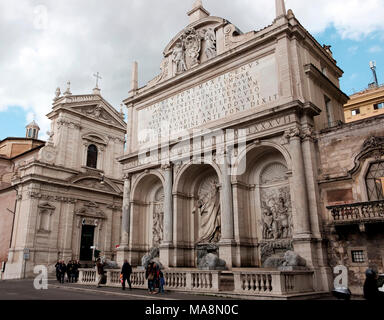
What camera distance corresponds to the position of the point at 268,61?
19.4m

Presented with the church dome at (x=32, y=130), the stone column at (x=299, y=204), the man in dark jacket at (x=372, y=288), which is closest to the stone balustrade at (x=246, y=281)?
the stone column at (x=299, y=204)

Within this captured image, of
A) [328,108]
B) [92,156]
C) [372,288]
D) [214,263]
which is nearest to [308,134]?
[328,108]

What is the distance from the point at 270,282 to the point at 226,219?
221 inches

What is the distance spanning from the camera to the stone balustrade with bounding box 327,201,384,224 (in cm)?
1381

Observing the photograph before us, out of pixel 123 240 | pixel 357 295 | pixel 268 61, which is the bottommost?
pixel 357 295

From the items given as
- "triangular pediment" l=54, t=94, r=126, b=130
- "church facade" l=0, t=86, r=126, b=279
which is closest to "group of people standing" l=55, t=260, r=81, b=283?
"church facade" l=0, t=86, r=126, b=279

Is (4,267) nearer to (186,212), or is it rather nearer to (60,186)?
(60,186)

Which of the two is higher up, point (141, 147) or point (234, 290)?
point (141, 147)

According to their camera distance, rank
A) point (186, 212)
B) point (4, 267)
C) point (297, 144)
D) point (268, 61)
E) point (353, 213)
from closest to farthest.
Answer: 1. point (353, 213)
2. point (297, 144)
3. point (268, 61)
4. point (186, 212)
5. point (4, 267)

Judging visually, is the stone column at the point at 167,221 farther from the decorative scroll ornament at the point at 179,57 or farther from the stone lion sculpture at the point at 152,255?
the decorative scroll ornament at the point at 179,57

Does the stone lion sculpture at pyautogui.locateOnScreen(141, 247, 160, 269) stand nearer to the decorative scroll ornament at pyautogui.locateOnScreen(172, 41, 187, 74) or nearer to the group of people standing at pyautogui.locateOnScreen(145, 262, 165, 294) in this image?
the group of people standing at pyautogui.locateOnScreen(145, 262, 165, 294)

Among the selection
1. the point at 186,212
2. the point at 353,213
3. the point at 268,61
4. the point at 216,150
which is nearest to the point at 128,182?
the point at 186,212

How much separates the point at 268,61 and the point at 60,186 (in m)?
21.1

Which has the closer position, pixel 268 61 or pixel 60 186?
pixel 268 61
